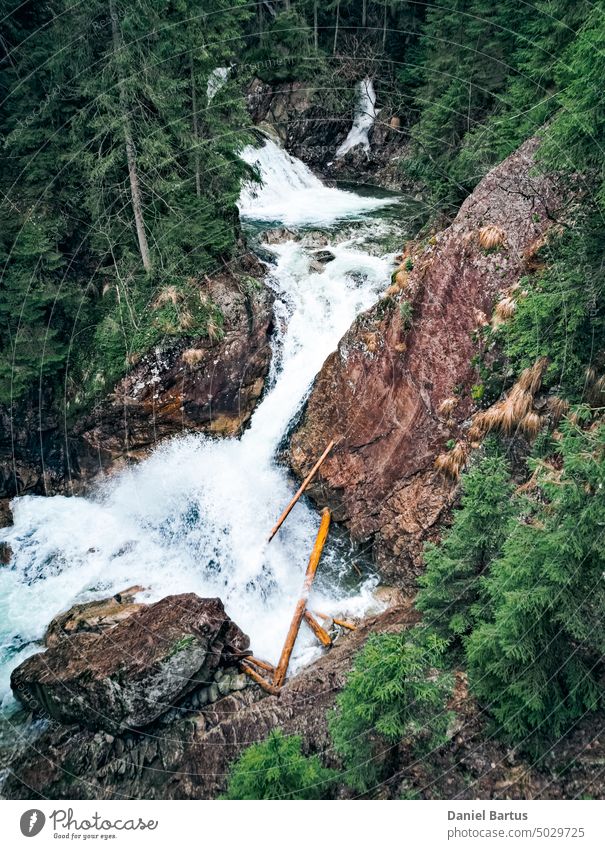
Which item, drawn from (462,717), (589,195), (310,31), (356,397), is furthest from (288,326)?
(310,31)

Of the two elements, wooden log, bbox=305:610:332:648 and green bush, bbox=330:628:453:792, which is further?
wooden log, bbox=305:610:332:648

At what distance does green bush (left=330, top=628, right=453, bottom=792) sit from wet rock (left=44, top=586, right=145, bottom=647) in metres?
7.29

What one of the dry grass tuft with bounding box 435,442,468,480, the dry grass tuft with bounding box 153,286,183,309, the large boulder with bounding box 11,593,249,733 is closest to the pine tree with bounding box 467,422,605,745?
the dry grass tuft with bounding box 435,442,468,480

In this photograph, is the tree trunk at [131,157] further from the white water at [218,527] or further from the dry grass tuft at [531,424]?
the dry grass tuft at [531,424]

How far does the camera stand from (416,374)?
44.0 ft

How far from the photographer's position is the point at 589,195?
9914 millimetres

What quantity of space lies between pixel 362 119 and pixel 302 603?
28.7 metres

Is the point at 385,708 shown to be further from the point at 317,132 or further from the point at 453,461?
the point at 317,132

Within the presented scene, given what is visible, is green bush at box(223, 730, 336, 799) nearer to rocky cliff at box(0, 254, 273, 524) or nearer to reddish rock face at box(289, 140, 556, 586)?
reddish rock face at box(289, 140, 556, 586)

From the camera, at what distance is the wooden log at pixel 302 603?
37.7ft

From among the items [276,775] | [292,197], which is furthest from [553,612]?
[292,197]

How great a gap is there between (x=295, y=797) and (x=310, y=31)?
3606cm

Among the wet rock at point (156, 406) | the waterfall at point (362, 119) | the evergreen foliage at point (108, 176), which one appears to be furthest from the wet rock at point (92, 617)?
the waterfall at point (362, 119)

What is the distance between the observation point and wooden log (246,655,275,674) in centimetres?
1162
